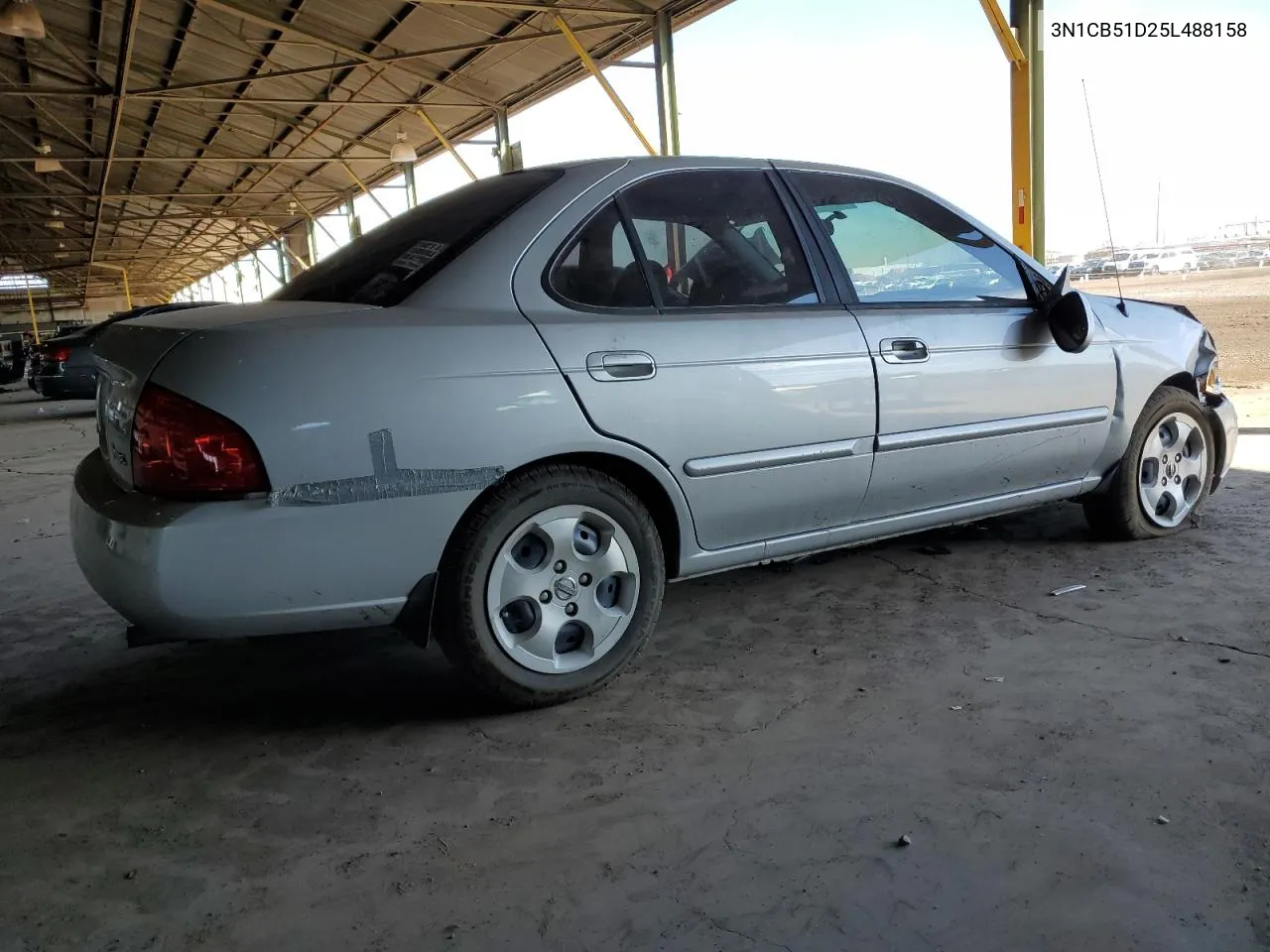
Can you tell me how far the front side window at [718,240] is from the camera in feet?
9.45

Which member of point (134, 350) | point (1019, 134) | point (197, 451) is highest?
point (1019, 134)

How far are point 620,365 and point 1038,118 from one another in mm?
6359

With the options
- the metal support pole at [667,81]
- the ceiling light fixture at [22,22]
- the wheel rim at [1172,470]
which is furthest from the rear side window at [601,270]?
the ceiling light fixture at [22,22]

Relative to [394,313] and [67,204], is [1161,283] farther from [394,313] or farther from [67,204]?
[67,204]

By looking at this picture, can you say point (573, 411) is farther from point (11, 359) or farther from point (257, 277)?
point (257, 277)

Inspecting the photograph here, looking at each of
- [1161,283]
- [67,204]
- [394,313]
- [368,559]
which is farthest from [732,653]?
[67,204]

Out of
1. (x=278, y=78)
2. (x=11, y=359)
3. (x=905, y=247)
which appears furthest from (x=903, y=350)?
(x=11, y=359)

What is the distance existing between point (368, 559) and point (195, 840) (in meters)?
0.71

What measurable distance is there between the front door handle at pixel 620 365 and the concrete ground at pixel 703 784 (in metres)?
0.91

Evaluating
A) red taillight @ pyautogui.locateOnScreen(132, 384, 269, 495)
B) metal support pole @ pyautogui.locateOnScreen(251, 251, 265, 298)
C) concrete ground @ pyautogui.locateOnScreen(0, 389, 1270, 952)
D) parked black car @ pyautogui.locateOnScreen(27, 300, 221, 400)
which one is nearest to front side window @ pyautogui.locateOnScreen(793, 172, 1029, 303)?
concrete ground @ pyautogui.locateOnScreen(0, 389, 1270, 952)

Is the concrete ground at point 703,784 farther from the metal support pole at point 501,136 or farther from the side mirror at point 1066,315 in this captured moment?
the metal support pole at point 501,136

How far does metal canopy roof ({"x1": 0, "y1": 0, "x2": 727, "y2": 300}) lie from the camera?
12219 millimetres

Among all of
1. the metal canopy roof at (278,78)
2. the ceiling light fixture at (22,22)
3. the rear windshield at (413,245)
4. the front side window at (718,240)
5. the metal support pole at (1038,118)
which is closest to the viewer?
the rear windshield at (413,245)

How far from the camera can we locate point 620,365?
8.69ft
